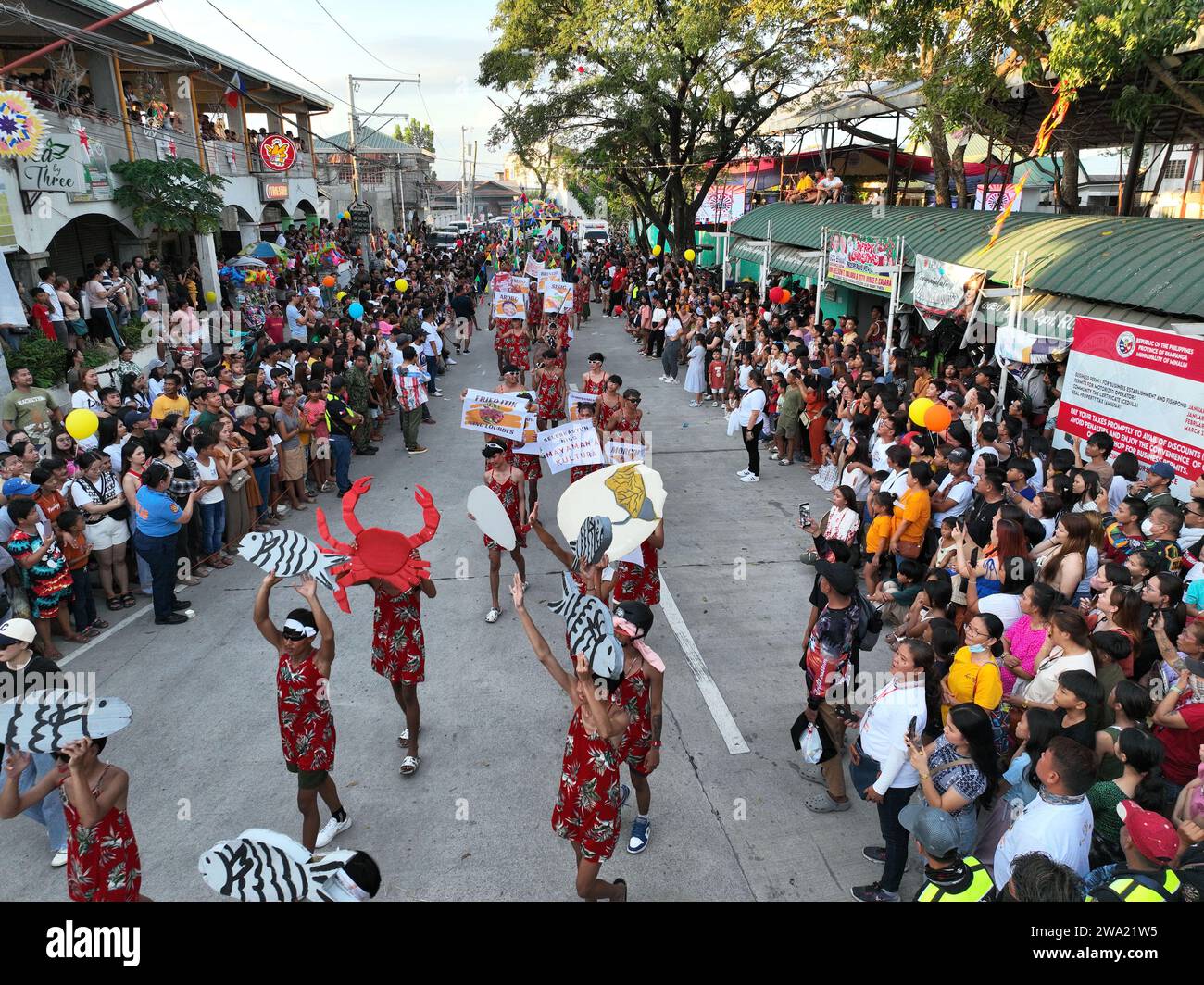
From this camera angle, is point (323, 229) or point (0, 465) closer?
point (0, 465)

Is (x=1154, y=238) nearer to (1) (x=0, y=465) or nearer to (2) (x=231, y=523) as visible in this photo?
(2) (x=231, y=523)

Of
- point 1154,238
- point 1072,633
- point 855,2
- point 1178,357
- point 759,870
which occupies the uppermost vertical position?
point 855,2

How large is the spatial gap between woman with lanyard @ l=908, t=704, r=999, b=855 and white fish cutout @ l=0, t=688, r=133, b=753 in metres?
3.38

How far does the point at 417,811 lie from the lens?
489 centimetres

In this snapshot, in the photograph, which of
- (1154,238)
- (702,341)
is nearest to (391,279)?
(702,341)

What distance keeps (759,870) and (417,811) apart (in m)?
2.00

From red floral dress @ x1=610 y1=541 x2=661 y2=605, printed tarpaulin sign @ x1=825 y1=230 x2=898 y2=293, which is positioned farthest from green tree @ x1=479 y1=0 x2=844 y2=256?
red floral dress @ x1=610 y1=541 x2=661 y2=605

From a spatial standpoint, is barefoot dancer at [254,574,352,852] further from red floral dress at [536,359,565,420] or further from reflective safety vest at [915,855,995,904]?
red floral dress at [536,359,565,420]

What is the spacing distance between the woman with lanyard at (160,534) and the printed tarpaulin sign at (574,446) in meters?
3.25

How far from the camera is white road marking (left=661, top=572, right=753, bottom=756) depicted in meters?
5.59

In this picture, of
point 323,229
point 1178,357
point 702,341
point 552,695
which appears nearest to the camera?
point 552,695

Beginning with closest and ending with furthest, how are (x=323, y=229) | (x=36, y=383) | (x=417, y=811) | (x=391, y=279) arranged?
1. (x=417, y=811)
2. (x=36, y=383)
3. (x=391, y=279)
4. (x=323, y=229)

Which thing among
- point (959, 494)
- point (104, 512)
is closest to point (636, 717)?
point (959, 494)

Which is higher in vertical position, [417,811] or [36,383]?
[36,383]
